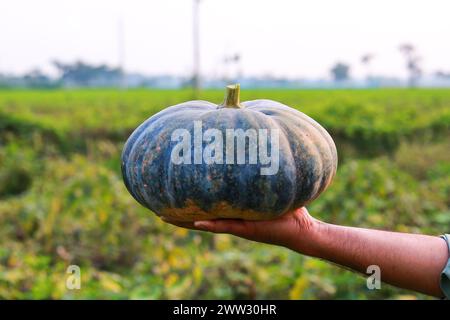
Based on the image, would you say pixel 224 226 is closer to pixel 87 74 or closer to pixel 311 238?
pixel 311 238

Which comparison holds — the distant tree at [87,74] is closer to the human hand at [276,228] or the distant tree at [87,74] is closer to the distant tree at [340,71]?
the distant tree at [340,71]

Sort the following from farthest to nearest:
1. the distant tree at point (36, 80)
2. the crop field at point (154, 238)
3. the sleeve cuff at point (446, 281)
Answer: the distant tree at point (36, 80) → the crop field at point (154, 238) → the sleeve cuff at point (446, 281)

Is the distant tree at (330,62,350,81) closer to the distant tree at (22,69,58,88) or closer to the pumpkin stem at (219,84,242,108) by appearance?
the distant tree at (22,69,58,88)

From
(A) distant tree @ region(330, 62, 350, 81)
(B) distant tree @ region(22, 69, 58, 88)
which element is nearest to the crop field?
(B) distant tree @ region(22, 69, 58, 88)

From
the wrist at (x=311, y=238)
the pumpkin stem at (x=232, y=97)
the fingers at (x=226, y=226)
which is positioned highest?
the pumpkin stem at (x=232, y=97)

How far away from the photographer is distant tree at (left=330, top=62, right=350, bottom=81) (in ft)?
247

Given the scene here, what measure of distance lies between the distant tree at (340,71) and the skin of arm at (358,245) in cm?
7525

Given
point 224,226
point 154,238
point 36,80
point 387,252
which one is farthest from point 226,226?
point 36,80

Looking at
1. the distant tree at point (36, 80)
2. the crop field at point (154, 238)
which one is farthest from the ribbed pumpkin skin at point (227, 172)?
the distant tree at point (36, 80)

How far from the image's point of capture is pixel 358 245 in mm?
2029

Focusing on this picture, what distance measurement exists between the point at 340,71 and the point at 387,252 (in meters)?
76.7

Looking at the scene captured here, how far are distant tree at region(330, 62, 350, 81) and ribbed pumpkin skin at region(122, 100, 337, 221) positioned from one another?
2966 inches

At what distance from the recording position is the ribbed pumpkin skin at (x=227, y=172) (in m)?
1.78
